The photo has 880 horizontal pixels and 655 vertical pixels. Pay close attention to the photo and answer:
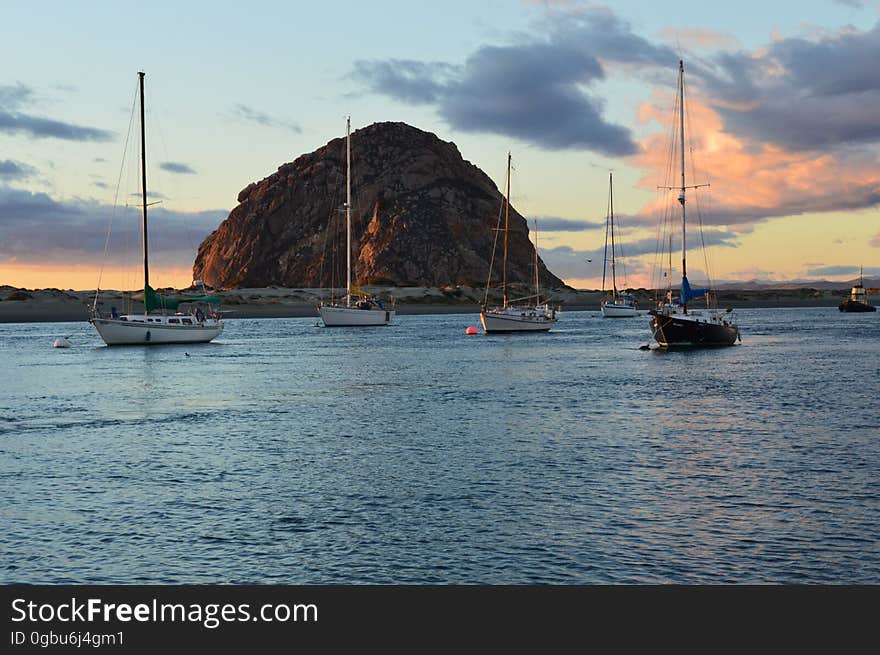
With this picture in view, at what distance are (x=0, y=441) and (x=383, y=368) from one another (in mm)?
28736

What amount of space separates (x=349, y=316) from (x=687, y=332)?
49661 mm

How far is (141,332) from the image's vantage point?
232 ft

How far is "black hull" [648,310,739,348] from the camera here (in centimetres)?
6638

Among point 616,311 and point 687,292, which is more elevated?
point 687,292

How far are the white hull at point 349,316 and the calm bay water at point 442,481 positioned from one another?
6221 centimetres

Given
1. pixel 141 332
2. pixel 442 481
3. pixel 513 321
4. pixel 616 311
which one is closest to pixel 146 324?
pixel 141 332

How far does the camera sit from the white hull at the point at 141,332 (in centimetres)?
7012

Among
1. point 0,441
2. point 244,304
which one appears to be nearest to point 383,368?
point 0,441

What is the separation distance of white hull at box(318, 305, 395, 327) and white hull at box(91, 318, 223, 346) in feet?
105

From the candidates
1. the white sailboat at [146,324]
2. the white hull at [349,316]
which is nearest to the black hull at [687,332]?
the white sailboat at [146,324]

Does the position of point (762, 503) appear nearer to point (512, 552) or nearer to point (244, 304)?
point (512, 552)

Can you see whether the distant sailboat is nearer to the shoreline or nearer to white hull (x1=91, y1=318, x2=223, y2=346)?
white hull (x1=91, y1=318, x2=223, y2=346)

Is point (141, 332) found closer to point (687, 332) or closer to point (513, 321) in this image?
point (513, 321)

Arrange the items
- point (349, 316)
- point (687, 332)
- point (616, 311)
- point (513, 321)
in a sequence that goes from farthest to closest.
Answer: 1. point (616, 311)
2. point (349, 316)
3. point (513, 321)
4. point (687, 332)
